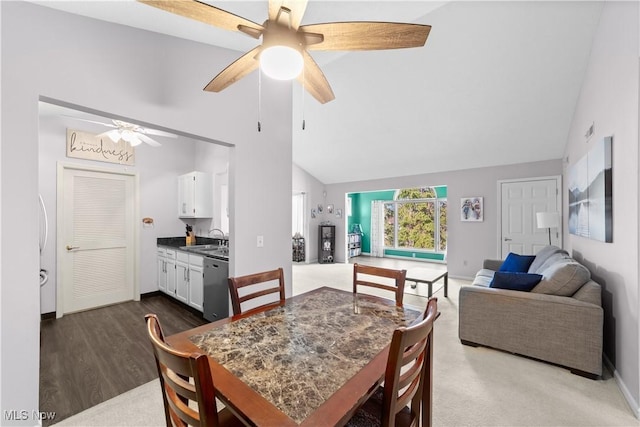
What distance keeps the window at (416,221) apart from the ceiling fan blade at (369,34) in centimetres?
684

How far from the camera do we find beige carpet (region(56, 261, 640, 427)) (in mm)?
1730

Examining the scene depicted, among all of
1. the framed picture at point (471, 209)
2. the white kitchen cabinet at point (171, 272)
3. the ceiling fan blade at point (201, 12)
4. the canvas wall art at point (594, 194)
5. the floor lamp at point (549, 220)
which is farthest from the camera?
the framed picture at point (471, 209)

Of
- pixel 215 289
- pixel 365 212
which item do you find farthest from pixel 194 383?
pixel 365 212

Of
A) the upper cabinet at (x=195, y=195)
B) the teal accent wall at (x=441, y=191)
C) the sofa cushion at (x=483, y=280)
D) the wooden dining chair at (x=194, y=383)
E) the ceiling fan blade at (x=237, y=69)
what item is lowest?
the sofa cushion at (x=483, y=280)

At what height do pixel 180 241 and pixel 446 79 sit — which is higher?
pixel 446 79

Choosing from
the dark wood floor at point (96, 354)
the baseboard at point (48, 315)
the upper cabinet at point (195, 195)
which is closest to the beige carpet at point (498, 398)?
the dark wood floor at point (96, 354)

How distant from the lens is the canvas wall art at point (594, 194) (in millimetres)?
2301

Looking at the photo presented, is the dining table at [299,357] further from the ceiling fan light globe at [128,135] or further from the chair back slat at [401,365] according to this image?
the ceiling fan light globe at [128,135]

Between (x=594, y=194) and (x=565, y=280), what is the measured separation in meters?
1.00

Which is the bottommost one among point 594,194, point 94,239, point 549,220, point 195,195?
point 94,239

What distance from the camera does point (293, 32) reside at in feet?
4.13

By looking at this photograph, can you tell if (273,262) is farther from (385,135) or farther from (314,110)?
(385,135)

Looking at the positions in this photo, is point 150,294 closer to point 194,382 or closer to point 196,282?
point 196,282

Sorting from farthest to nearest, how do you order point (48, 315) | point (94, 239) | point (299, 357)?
point (94, 239), point (48, 315), point (299, 357)
